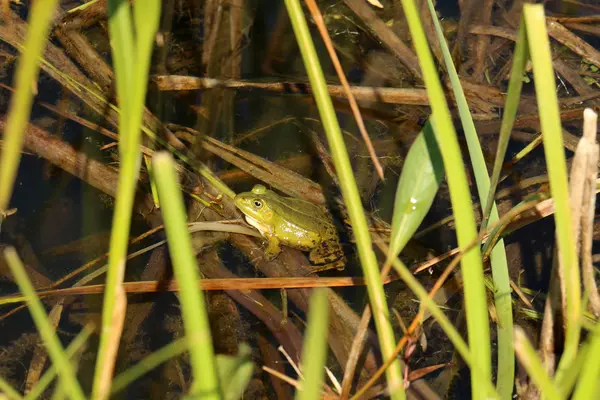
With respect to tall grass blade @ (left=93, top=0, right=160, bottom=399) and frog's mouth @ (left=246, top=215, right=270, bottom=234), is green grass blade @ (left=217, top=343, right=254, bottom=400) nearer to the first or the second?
tall grass blade @ (left=93, top=0, right=160, bottom=399)

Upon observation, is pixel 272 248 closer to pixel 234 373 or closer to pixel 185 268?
pixel 234 373

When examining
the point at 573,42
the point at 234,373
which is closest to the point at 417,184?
the point at 234,373

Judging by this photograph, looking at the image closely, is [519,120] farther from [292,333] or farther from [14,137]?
[14,137]

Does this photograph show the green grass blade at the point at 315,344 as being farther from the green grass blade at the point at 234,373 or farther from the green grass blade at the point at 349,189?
the green grass blade at the point at 349,189

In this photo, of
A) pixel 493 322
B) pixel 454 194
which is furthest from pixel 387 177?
pixel 454 194

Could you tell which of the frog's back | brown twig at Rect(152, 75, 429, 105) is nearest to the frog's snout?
the frog's back

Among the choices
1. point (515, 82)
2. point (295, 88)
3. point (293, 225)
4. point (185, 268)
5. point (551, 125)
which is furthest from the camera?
point (295, 88)

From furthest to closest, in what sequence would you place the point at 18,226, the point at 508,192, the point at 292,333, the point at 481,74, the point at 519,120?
the point at 481,74 → the point at 519,120 → the point at 508,192 → the point at 18,226 → the point at 292,333
